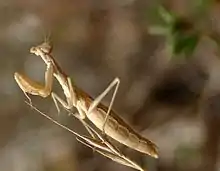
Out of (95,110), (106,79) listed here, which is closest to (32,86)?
(95,110)

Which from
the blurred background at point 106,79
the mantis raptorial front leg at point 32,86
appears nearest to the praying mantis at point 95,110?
the mantis raptorial front leg at point 32,86

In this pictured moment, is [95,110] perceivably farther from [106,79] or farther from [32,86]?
[106,79]

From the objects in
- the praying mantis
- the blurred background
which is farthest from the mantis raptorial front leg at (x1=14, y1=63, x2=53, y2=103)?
the blurred background

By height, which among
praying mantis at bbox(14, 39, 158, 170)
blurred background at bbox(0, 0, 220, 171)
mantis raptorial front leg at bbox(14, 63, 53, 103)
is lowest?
mantis raptorial front leg at bbox(14, 63, 53, 103)

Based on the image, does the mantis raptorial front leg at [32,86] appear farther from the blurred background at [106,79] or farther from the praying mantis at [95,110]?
the blurred background at [106,79]

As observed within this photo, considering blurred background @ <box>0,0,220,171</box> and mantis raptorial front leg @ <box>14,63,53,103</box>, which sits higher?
blurred background @ <box>0,0,220,171</box>

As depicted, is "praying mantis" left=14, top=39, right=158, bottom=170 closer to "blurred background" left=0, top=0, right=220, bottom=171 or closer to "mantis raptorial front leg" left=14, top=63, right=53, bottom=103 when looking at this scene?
"mantis raptorial front leg" left=14, top=63, right=53, bottom=103

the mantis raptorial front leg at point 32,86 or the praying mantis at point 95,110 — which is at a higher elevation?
the praying mantis at point 95,110

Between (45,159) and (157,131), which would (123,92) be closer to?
(157,131)

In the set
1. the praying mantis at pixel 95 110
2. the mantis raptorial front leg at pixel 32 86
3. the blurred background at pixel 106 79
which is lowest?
the mantis raptorial front leg at pixel 32 86
